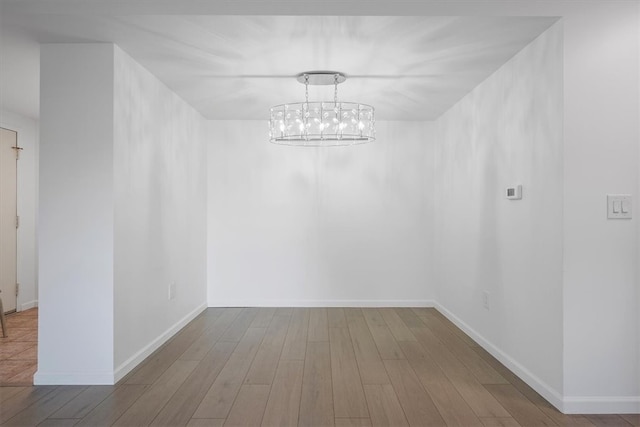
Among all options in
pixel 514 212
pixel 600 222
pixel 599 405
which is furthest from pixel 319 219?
pixel 599 405

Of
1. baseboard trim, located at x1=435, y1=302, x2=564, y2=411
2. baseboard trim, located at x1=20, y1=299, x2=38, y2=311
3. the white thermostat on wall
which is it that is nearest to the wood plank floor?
baseboard trim, located at x1=435, y1=302, x2=564, y2=411

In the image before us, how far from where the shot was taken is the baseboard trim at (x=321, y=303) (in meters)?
5.25

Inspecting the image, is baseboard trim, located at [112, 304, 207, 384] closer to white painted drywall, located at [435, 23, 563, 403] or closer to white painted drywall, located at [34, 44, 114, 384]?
white painted drywall, located at [34, 44, 114, 384]

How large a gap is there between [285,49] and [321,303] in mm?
3066

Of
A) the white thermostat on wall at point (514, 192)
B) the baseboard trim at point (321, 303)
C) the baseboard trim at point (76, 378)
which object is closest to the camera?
the baseboard trim at point (76, 378)

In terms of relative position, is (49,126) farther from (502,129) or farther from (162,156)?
(502,129)

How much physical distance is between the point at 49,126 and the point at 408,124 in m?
3.62

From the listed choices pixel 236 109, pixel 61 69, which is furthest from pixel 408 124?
pixel 61 69

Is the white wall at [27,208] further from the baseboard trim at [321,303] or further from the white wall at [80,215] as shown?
the white wall at [80,215]

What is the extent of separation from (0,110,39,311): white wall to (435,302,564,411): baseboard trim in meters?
4.67

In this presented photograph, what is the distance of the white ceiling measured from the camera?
2.59 m

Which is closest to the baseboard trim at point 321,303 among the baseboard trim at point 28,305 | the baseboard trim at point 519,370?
the baseboard trim at point 519,370

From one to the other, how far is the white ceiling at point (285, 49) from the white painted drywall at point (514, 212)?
0.72ft

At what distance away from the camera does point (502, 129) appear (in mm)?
3357
